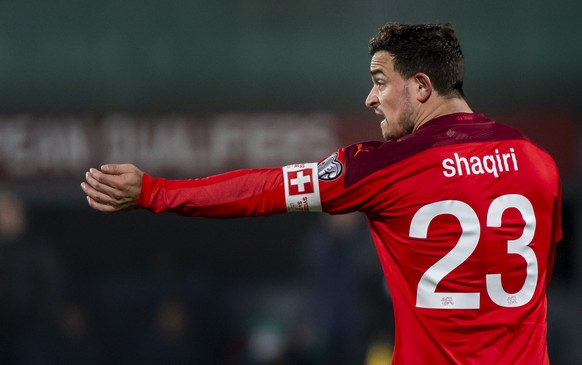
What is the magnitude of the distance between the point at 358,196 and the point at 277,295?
451cm

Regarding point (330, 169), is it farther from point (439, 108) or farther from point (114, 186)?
point (114, 186)

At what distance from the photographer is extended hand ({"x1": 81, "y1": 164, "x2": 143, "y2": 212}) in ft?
6.77

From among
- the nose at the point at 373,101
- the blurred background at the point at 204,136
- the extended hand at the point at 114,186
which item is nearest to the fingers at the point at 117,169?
the extended hand at the point at 114,186

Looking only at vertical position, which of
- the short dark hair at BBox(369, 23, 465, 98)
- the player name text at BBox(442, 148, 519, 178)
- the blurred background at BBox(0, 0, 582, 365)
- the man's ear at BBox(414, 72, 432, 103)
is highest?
the short dark hair at BBox(369, 23, 465, 98)

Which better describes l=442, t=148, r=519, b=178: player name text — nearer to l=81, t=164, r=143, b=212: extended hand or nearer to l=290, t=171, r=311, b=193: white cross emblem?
l=290, t=171, r=311, b=193: white cross emblem

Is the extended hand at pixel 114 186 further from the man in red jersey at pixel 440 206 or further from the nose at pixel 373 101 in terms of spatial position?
the nose at pixel 373 101

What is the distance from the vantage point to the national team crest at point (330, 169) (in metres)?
2.12

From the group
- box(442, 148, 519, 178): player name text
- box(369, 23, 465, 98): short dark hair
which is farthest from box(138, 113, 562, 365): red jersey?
box(369, 23, 465, 98): short dark hair

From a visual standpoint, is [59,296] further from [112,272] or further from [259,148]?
[259,148]

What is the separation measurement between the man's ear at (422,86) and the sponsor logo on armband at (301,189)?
0.32 meters

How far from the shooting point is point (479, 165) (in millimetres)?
2092

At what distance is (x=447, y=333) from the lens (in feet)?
6.93

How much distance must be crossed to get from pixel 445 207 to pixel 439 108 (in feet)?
0.88

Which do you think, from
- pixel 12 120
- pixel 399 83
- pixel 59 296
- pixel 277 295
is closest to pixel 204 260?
pixel 277 295
